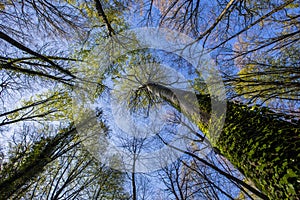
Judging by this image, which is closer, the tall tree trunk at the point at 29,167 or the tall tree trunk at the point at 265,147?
the tall tree trunk at the point at 265,147

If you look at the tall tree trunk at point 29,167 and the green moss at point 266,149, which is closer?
the green moss at point 266,149

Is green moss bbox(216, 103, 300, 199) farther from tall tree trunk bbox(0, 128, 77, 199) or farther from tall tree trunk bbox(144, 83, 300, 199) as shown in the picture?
tall tree trunk bbox(0, 128, 77, 199)

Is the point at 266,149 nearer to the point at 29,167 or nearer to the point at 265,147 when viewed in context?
the point at 265,147

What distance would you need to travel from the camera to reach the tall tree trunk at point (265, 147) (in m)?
1.24

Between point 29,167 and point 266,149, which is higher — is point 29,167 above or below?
above

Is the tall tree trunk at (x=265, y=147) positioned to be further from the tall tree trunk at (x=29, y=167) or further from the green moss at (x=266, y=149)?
the tall tree trunk at (x=29, y=167)

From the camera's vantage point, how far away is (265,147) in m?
1.55

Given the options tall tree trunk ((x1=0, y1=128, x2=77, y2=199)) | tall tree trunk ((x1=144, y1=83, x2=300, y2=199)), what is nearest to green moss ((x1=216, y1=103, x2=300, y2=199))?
tall tree trunk ((x1=144, y1=83, x2=300, y2=199))

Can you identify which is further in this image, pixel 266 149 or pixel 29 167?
pixel 29 167

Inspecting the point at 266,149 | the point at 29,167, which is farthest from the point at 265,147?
the point at 29,167

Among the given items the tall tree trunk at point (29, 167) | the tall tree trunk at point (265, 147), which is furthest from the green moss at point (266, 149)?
the tall tree trunk at point (29, 167)

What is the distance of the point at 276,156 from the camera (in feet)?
4.50

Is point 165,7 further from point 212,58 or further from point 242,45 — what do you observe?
point 242,45

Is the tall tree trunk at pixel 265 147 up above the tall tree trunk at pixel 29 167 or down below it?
below
